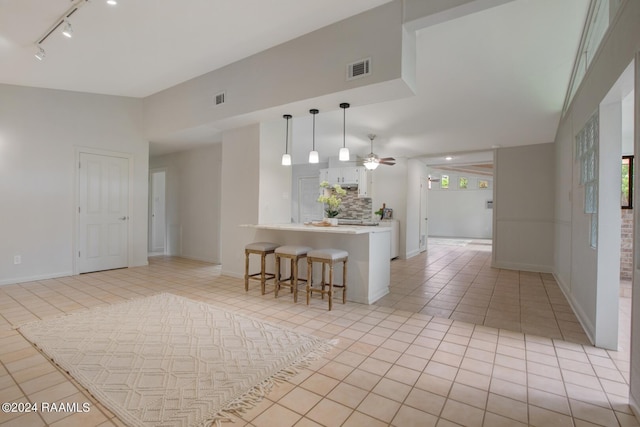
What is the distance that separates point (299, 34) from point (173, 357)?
137 inches

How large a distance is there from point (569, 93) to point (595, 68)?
159cm

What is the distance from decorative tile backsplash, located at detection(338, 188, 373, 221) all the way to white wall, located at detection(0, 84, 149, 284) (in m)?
5.25

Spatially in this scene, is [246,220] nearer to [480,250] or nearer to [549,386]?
[549,386]

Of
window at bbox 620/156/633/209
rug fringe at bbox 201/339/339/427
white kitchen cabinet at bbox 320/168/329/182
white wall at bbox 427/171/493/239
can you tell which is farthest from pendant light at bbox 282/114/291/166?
white wall at bbox 427/171/493/239

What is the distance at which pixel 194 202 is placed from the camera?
22.5 feet

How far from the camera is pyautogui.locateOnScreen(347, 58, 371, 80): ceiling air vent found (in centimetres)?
303

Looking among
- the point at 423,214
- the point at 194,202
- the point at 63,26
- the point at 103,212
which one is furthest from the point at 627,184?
the point at 103,212

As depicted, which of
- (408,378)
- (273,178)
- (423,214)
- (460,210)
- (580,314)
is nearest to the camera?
(408,378)

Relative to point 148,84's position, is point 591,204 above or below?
below

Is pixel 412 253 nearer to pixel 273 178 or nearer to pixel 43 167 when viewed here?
pixel 273 178

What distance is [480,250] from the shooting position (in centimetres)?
880

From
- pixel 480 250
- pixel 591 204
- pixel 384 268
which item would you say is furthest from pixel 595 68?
pixel 480 250

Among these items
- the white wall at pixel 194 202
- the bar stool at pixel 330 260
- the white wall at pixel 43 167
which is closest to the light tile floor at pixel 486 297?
the bar stool at pixel 330 260

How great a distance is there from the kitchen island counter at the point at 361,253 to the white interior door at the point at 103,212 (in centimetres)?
313
